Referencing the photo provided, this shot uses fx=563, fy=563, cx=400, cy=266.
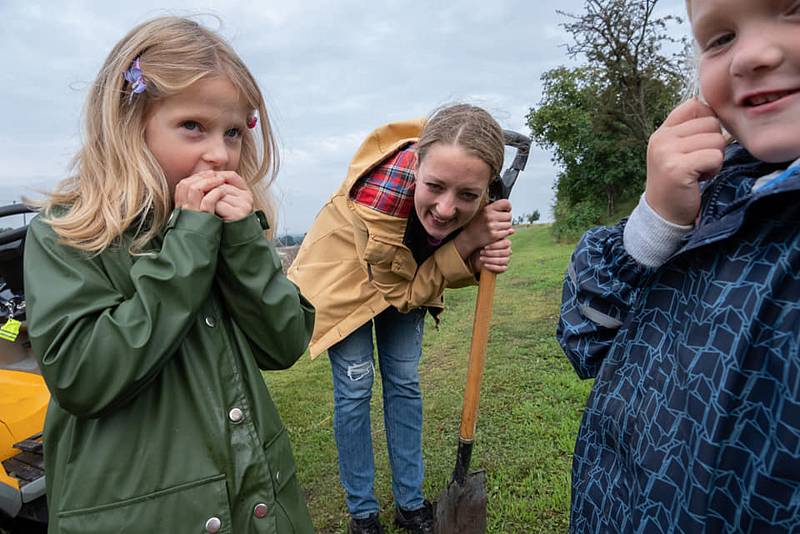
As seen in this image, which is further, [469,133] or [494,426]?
[494,426]

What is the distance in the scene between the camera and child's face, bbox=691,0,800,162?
0.82 m

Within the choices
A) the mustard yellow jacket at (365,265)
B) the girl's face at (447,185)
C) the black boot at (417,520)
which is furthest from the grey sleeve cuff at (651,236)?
the black boot at (417,520)

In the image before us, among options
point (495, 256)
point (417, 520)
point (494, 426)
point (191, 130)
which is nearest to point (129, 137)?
point (191, 130)

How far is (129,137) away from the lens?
1479 millimetres

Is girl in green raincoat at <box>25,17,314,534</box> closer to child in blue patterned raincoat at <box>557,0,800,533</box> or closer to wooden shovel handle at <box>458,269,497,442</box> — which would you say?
child in blue patterned raincoat at <box>557,0,800,533</box>

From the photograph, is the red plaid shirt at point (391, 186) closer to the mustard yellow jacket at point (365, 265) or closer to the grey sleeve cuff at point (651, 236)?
the mustard yellow jacket at point (365, 265)

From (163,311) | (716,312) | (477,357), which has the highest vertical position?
(716,312)

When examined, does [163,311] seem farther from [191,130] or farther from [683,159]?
[683,159]

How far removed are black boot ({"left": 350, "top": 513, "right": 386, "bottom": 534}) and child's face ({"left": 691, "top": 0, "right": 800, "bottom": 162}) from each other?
7.63 ft

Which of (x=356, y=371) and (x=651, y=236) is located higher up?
(x=651, y=236)

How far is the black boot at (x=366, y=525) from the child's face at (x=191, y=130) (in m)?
1.84

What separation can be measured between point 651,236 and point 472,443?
1.76 m

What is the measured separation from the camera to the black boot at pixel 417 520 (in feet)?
8.90

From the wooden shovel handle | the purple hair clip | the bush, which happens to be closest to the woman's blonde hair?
the wooden shovel handle
